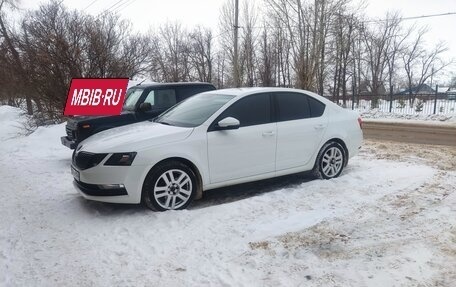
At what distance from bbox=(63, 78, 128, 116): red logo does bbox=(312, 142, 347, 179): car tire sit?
→ 4.26 meters

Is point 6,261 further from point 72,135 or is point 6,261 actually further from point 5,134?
point 5,134

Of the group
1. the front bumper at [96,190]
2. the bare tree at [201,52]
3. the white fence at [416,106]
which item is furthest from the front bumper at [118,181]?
the bare tree at [201,52]

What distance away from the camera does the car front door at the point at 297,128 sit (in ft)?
18.5

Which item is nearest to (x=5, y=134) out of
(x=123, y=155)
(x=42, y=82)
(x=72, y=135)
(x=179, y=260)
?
(x=42, y=82)

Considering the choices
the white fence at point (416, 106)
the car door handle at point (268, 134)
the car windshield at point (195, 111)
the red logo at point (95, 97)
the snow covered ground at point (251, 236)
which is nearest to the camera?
the snow covered ground at point (251, 236)

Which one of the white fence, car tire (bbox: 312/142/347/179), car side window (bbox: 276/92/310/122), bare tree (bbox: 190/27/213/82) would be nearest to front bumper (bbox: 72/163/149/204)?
car side window (bbox: 276/92/310/122)

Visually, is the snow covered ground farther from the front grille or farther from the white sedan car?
the front grille

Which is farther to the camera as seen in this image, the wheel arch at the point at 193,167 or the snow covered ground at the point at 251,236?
the wheel arch at the point at 193,167

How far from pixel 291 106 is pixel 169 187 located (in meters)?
2.30

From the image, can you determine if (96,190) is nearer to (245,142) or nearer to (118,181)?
(118,181)

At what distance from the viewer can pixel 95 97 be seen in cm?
1090

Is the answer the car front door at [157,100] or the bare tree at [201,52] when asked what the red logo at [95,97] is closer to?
the car front door at [157,100]

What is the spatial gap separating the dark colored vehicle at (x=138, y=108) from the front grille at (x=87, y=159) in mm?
2665

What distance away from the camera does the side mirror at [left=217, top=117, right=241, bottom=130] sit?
5.01 metres
